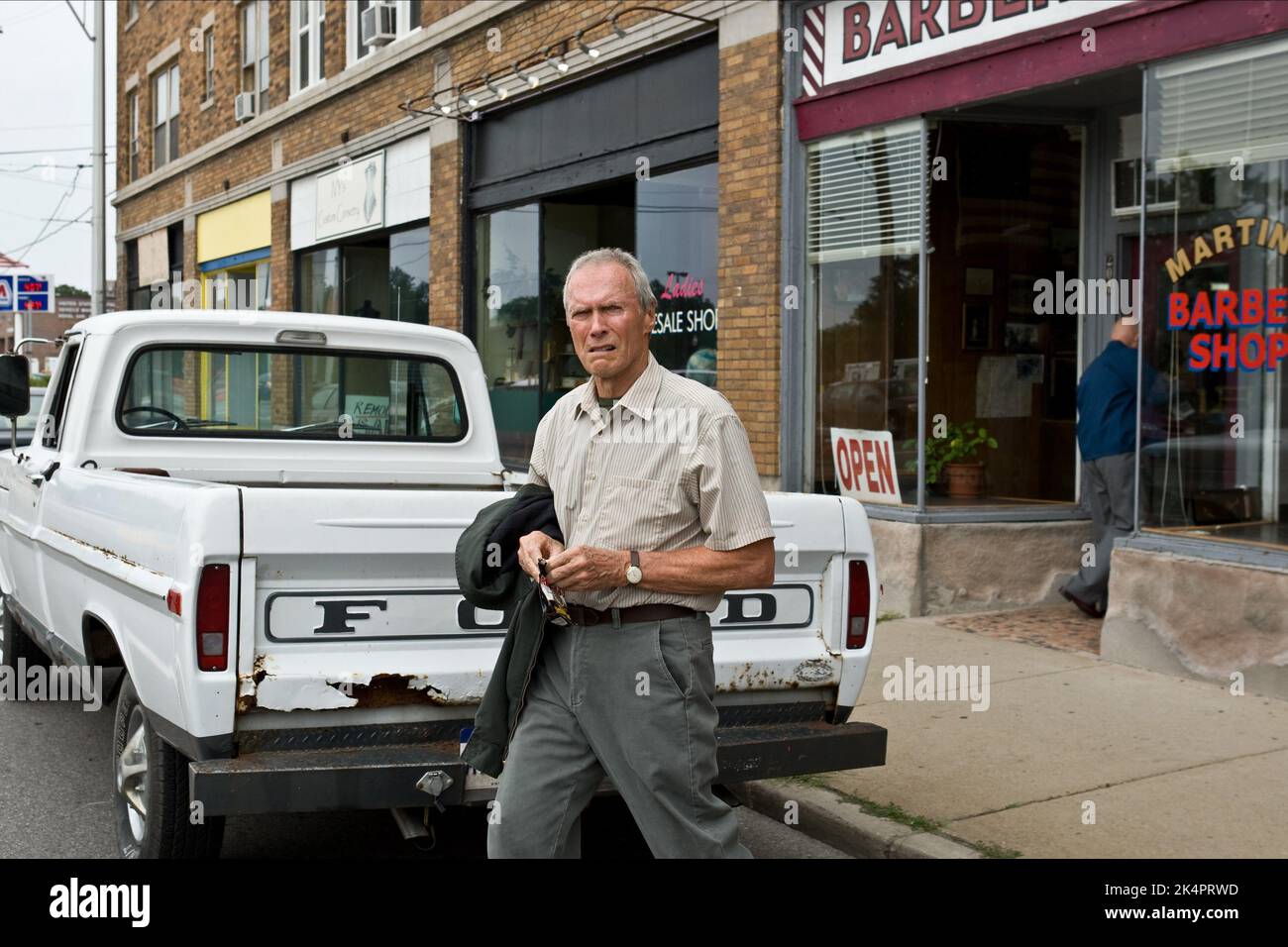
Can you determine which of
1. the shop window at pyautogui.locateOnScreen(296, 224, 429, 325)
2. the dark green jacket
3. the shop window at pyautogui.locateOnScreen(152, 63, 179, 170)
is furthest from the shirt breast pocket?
the shop window at pyautogui.locateOnScreen(152, 63, 179, 170)

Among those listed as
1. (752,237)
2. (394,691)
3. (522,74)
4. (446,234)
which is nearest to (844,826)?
(394,691)

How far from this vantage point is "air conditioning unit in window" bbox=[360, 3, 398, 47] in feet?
52.6

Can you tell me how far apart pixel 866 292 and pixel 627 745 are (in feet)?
23.4

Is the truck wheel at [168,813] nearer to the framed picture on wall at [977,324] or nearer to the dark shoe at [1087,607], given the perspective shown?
the dark shoe at [1087,607]

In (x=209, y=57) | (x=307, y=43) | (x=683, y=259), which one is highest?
(x=209, y=57)

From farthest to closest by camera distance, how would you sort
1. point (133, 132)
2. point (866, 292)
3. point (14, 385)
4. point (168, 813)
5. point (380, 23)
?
point (133, 132), point (380, 23), point (866, 292), point (14, 385), point (168, 813)

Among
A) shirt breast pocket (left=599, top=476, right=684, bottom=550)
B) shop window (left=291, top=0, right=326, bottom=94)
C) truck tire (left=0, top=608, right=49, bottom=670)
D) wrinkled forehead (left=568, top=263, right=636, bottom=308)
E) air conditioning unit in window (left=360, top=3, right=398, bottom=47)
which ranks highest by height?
shop window (left=291, top=0, right=326, bottom=94)

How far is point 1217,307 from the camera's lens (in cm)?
764

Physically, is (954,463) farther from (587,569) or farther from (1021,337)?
(587,569)

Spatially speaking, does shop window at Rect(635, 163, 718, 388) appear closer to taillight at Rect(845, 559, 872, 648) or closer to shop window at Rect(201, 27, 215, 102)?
taillight at Rect(845, 559, 872, 648)

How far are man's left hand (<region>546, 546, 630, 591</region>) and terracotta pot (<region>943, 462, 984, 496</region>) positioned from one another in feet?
22.1

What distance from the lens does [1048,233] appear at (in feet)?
32.0

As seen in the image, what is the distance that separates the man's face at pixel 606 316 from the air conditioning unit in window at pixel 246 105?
18.7 meters
